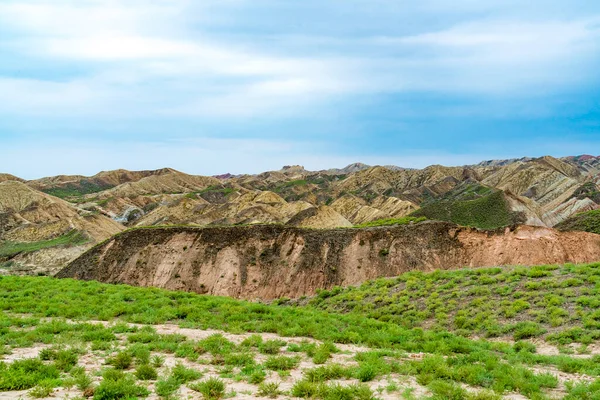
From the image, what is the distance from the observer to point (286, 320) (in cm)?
1509

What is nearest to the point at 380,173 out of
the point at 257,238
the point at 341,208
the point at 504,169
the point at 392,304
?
the point at 504,169

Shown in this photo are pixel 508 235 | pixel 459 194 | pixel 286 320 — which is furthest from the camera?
pixel 459 194

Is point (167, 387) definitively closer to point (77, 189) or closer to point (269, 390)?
point (269, 390)

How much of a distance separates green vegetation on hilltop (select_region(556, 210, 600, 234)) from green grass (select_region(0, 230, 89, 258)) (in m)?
66.2

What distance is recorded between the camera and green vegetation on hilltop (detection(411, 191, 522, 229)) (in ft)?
232

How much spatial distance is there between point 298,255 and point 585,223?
3296cm

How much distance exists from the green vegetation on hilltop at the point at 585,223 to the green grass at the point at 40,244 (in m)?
66.2

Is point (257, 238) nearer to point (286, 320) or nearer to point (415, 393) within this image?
point (286, 320)

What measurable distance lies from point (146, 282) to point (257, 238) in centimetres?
1114

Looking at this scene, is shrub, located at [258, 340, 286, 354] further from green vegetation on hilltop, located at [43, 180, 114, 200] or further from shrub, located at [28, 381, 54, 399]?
green vegetation on hilltop, located at [43, 180, 114, 200]

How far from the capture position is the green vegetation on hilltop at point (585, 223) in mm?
48875

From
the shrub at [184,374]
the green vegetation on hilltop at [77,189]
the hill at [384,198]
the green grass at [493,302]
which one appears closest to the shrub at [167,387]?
the shrub at [184,374]

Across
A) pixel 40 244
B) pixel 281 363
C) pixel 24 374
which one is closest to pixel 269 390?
pixel 281 363

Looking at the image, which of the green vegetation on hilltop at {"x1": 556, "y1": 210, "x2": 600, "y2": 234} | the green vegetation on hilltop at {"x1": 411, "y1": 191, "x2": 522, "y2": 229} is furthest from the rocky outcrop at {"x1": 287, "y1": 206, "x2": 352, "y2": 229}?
the green vegetation on hilltop at {"x1": 556, "y1": 210, "x2": 600, "y2": 234}
